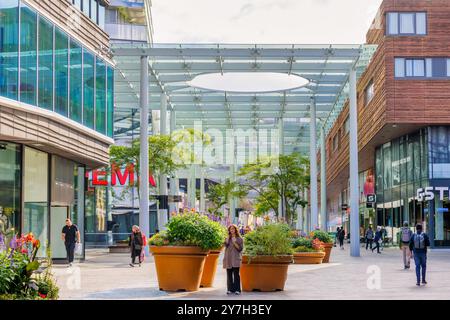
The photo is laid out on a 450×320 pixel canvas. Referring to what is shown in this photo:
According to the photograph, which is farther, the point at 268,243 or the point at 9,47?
the point at 9,47

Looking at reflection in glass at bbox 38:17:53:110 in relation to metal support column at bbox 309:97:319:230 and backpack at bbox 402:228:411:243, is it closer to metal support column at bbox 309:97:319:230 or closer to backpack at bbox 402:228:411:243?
backpack at bbox 402:228:411:243

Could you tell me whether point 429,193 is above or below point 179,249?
above

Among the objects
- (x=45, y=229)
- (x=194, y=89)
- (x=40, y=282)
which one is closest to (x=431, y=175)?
(x=194, y=89)

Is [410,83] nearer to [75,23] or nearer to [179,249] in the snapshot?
[75,23]

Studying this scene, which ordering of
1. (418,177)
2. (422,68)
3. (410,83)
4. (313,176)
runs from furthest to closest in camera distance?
(313,176), (418,177), (422,68), (410,83)

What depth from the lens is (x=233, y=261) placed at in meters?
16.8

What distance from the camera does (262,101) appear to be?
52906 mm

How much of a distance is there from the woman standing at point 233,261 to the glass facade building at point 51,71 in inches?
330

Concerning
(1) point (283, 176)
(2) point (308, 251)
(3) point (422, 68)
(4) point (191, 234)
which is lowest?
(2) point (308, 251)

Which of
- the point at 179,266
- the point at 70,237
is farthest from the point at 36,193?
the point at 179,266

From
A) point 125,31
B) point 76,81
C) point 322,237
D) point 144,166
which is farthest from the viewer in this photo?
point 125,31

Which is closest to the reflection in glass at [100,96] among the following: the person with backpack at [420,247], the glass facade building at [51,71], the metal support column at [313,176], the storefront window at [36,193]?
the glass facade building at [51,71]

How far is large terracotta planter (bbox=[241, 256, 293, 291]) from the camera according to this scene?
17578 millimetres

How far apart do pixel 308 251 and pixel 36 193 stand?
1014cm
